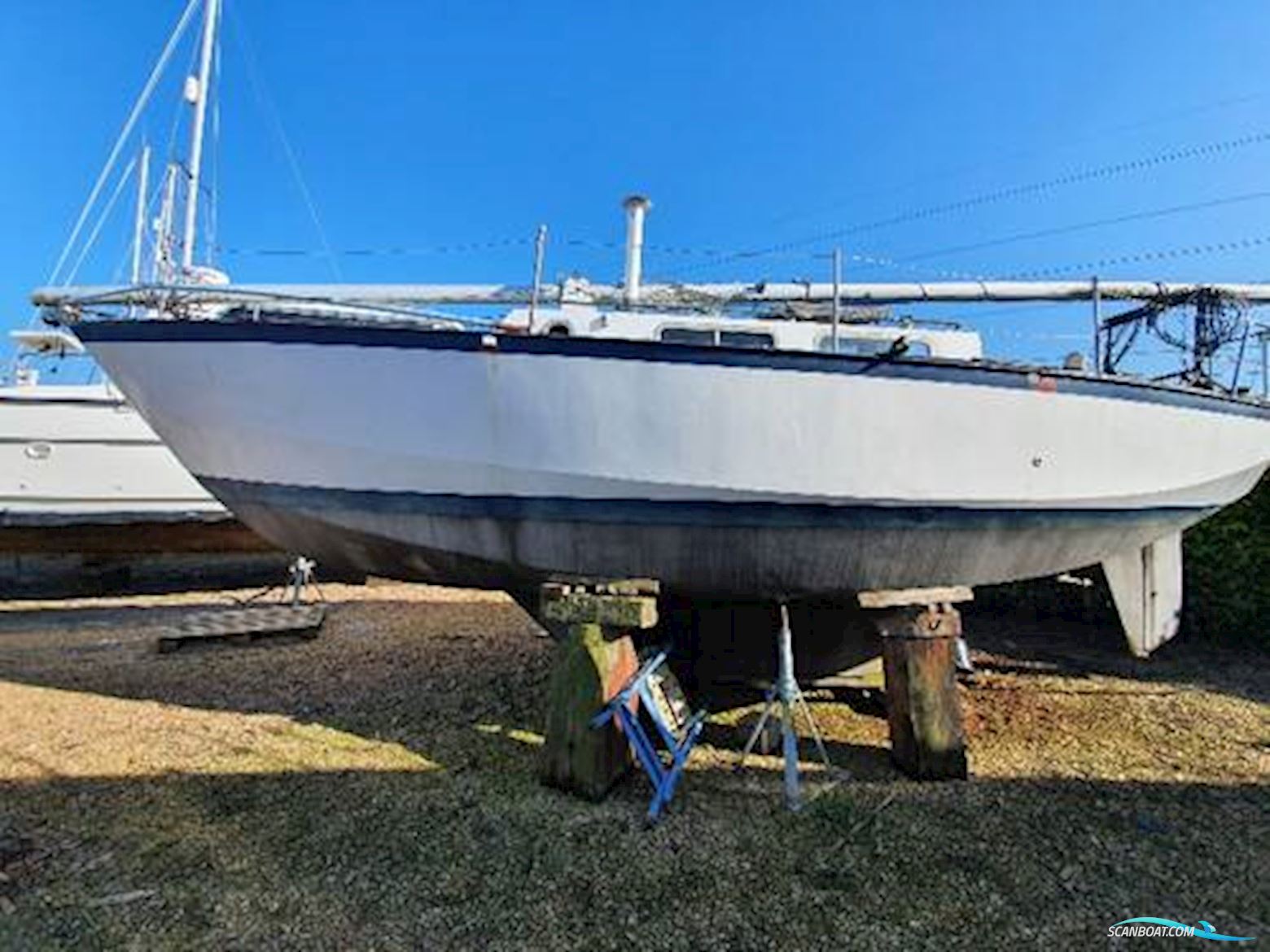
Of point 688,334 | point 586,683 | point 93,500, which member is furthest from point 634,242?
point 93,500

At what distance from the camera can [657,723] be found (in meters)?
4.02

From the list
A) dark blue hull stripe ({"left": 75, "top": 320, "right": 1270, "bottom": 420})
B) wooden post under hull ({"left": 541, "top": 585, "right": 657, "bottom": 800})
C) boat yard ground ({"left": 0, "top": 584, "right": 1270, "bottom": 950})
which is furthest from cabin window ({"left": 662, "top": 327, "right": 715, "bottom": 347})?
boat yard ground ({"left": 0, "top": 584, "right": 1270, "bottom": 950})

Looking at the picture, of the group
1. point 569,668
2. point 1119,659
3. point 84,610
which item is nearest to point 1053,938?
point 569,668

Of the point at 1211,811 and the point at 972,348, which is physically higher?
the point at 972,348

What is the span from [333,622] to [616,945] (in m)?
6.06

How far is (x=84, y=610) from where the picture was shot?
8.38 m

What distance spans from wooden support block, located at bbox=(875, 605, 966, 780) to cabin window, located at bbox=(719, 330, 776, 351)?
1.81 metres

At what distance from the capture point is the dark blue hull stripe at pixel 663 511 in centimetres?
376

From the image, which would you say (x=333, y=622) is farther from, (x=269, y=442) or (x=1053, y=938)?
(x=1053, y=938)

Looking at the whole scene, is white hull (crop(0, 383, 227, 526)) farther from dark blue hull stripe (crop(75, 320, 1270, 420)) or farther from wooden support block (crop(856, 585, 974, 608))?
wooden support block (crop(856, 585, 974, 608))

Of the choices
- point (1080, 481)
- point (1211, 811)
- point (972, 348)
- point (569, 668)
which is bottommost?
point (1211, 811)

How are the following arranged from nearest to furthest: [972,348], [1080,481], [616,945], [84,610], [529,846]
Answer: [616,945] → [529,846] → [1080,481] → [972,348] → [84,610]

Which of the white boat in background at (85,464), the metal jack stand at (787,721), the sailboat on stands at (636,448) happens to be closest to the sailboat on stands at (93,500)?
the white boat in background at (85,464)

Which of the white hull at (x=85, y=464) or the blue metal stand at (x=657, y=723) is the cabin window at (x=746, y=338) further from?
the white hull at (x=85, y=464)
